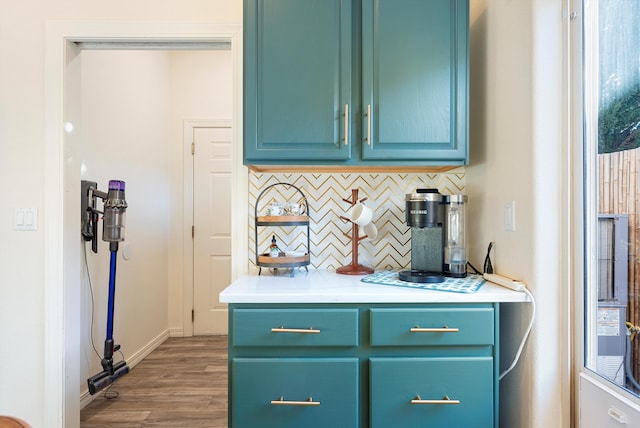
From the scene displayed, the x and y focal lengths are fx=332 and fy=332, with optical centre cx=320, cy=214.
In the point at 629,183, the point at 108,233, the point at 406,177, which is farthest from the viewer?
the point at 108,233

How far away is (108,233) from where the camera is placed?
2137mm

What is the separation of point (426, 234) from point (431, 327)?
51cm

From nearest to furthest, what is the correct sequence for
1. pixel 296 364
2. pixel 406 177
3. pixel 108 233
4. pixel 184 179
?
1. pixel 296 364
2. pixel 406 177
3. pixel 108 233
4. pixel 184 179

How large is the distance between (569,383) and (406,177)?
3.66 feet

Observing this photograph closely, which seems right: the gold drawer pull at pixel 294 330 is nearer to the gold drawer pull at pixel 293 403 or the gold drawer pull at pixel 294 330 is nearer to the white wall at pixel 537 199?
the gold drawer pull at pixel 293 403

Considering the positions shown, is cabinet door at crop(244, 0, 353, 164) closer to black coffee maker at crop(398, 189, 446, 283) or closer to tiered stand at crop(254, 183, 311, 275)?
tiered stand at crop(254, 183, 311, 275)

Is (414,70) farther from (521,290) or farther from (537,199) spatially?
(521,290)

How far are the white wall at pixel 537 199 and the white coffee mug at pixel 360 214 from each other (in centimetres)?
60

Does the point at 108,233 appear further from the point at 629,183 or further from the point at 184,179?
the point at 629,183

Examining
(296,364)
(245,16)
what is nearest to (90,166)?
(245,16)

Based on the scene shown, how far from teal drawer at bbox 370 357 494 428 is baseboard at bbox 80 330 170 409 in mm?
2044

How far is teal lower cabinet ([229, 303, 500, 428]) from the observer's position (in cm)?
121

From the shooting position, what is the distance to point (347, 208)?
1.83m

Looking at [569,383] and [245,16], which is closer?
[569,383]
